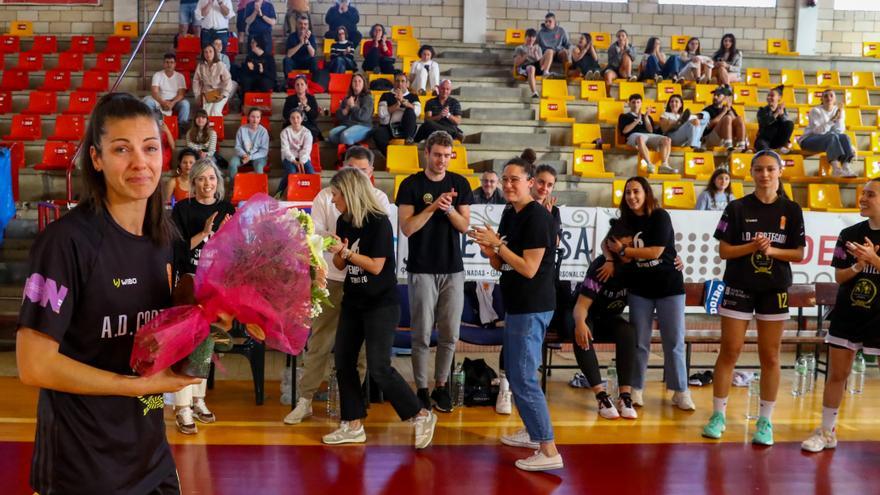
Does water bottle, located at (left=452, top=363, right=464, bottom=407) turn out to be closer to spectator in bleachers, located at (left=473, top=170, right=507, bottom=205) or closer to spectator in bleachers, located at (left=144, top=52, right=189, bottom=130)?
spectator in bleachers, located at (left=473, top=170, right=507, bottom=205)

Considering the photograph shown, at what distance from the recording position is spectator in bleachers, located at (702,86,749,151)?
38.5 ft

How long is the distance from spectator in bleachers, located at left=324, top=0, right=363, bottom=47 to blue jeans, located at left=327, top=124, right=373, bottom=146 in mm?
3697

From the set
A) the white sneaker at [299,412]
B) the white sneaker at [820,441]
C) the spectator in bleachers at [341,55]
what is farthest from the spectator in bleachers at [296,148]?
the white sneaker at [820,441]

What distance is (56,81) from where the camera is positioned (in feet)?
42.6

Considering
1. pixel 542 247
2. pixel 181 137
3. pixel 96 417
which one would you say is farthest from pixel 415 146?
pixel 96 417

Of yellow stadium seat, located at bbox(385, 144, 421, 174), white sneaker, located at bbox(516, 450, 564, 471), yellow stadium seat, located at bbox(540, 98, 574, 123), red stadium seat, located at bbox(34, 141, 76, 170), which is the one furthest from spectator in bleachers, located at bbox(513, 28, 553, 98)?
white sneaker, located at bbox(516, 450, 564, 471)

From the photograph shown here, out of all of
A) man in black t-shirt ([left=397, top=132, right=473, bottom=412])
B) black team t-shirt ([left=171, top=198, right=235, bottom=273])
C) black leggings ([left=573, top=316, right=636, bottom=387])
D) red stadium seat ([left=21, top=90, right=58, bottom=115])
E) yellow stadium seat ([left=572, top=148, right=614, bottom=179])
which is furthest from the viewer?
red stadium seat ([left=21, top=90, right=58, bottom=115])

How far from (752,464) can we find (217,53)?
32.9ft

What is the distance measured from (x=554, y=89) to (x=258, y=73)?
4929 mm

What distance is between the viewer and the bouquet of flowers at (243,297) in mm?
1715

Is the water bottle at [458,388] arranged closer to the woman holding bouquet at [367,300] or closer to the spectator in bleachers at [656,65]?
the woman holding bouquet at [367,300]

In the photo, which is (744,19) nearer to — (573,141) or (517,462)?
(573,141)

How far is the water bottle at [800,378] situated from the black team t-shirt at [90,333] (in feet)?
19.5

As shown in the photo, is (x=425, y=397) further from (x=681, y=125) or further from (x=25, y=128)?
(x=25, y=128)
